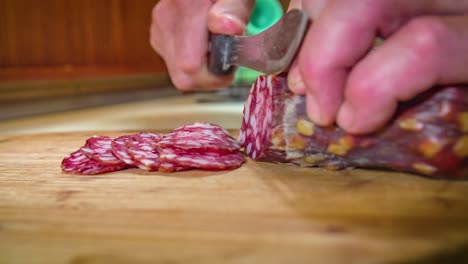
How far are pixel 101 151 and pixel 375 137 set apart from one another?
0.73 metres

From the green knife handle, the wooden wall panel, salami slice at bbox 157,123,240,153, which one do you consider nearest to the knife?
the green knife handle

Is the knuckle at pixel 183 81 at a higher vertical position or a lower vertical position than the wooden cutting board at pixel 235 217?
higher

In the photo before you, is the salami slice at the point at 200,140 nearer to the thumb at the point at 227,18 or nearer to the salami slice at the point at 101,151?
the salami slice at the point at 101,151

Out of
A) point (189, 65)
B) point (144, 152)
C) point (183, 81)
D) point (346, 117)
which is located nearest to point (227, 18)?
point (189, 65)

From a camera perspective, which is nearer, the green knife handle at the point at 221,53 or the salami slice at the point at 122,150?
the salami slice at the point at 122,150

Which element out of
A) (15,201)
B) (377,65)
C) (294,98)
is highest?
(377,65)

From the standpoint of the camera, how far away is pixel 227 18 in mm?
1450

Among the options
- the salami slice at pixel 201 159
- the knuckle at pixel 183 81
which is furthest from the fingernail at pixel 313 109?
the knuckle at pixel 183 81

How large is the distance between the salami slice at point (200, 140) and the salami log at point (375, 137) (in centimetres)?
9

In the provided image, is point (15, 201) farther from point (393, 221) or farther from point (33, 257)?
point (393, 221)

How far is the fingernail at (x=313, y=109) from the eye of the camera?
1075 mm

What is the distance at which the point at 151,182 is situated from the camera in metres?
1.15

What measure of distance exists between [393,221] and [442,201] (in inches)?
7.1

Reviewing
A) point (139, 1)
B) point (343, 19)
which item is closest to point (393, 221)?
point (343, 19)
